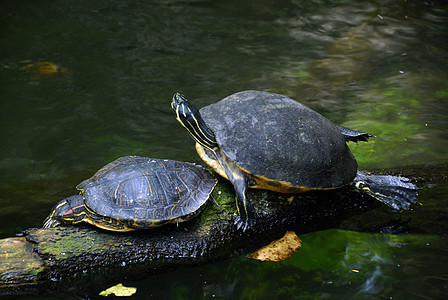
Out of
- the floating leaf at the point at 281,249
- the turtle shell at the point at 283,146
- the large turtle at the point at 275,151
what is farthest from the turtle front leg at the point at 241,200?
the floating leaf at the point at 281,249

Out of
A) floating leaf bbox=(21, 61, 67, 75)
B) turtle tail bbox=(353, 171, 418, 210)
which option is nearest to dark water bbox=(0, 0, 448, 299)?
floating leaf bbox=(21, 61, 67, 75)

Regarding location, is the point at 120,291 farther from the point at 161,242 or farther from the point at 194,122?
the point at 194,122

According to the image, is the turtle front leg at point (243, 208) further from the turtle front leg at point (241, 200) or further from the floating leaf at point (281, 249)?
the floating leaf at point (281, 249)

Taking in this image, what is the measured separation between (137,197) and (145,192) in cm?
7

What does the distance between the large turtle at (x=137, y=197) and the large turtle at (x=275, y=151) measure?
1.11 ft

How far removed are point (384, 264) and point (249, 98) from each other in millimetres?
1798

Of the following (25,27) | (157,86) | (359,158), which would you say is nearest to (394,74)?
(359,158)

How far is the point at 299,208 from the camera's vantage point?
12.0ft

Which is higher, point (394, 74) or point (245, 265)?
point (394, 74)

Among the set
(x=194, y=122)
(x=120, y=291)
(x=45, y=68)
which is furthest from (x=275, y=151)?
(x=45, y=68)

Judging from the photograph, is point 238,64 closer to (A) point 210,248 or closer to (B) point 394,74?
(B) point 394,74

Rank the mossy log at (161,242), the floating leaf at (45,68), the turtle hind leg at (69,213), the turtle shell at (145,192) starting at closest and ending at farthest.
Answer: the mossy log at (161,242)
the turtle shell at (145,192)
the turtle hind leg at (69,213)
the floating leaf at (45,68)

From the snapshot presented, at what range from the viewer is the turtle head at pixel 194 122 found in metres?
3.58

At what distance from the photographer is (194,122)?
3.58m
